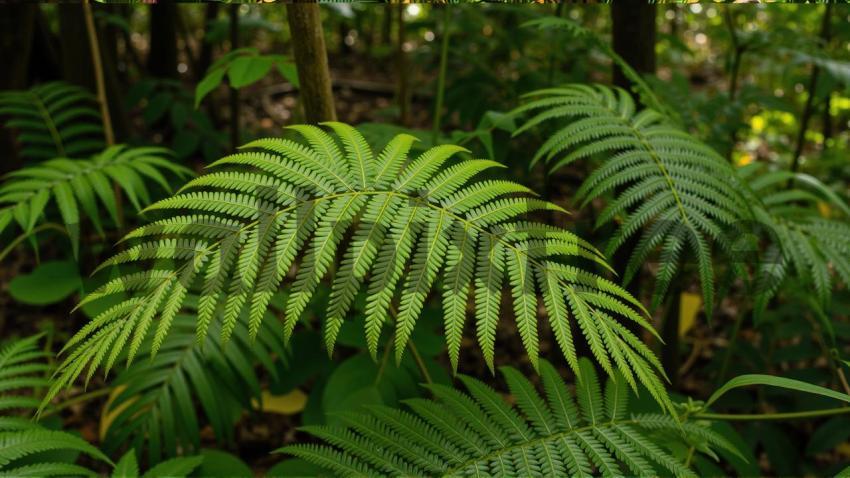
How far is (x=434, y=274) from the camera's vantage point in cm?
100

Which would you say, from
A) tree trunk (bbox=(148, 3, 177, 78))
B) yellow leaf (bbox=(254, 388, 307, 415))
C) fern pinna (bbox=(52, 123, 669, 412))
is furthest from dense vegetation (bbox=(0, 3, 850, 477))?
tree trunk (bbox=(148, 3, 177, 78))

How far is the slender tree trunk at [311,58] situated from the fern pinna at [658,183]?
46 cm

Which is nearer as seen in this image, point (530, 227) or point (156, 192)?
point (530, 227)

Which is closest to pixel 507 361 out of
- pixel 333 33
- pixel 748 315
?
pixel 748 315

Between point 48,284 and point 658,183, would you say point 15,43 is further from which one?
point 658,183

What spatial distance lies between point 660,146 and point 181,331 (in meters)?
1.35

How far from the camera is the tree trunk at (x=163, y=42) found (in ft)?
11.8

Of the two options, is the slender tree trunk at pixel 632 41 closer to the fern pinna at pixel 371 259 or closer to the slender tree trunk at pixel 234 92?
the fern pinna at pixel 371 259

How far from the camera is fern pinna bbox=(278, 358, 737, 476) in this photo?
3.58ft

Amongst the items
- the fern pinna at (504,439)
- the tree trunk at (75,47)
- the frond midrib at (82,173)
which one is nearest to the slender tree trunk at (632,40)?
the fern pinna at (504,439)

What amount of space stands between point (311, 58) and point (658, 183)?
0.81m

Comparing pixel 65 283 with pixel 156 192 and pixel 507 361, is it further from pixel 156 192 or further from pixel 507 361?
pixel 507 361

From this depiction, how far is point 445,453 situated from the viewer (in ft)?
3.68

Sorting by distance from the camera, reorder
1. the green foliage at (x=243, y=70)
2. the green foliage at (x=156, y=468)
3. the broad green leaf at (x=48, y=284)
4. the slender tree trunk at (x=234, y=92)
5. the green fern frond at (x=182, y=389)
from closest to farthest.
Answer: the green foliage at (x=156, y=468) → the green fern frond at (x=182, y=389) → the green foliage at (x=243, y=70) → the broad green leaf at (x=48, y=284) → the slender tree trunk at (x=234, y=92)
